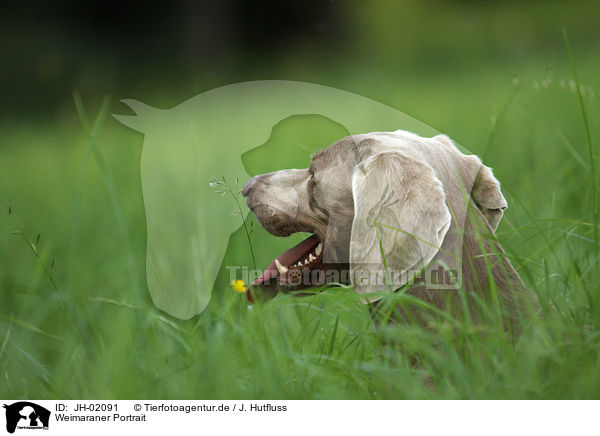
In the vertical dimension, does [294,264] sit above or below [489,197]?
below

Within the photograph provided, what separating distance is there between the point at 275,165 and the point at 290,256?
33 cm

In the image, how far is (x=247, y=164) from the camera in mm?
2016

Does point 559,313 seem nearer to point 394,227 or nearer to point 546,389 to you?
point 546,389

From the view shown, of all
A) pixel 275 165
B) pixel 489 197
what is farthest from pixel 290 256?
pixel 489 197

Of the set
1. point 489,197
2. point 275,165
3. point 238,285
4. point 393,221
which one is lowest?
point 238,285

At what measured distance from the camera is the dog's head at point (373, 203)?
70.7 inches

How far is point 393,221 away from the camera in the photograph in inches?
71.5

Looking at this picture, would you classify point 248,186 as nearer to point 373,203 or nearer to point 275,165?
point 275,165

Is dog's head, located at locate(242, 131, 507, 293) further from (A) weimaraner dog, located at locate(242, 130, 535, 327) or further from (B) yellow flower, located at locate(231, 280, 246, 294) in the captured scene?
(B) yellow flower, located at locate(231, 280, 246, 294)

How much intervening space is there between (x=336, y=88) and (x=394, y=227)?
0.53 meters

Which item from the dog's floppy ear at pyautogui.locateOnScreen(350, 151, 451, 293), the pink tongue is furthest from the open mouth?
the dog's floppy ear at pyautogui.locateOnScreen(350, 151, 451, 293)

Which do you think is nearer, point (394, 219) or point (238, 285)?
point (394, 219)

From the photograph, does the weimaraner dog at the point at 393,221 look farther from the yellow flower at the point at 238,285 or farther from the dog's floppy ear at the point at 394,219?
the yellow flower at the point at 238,285

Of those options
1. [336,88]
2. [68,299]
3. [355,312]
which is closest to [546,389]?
[355,312]
